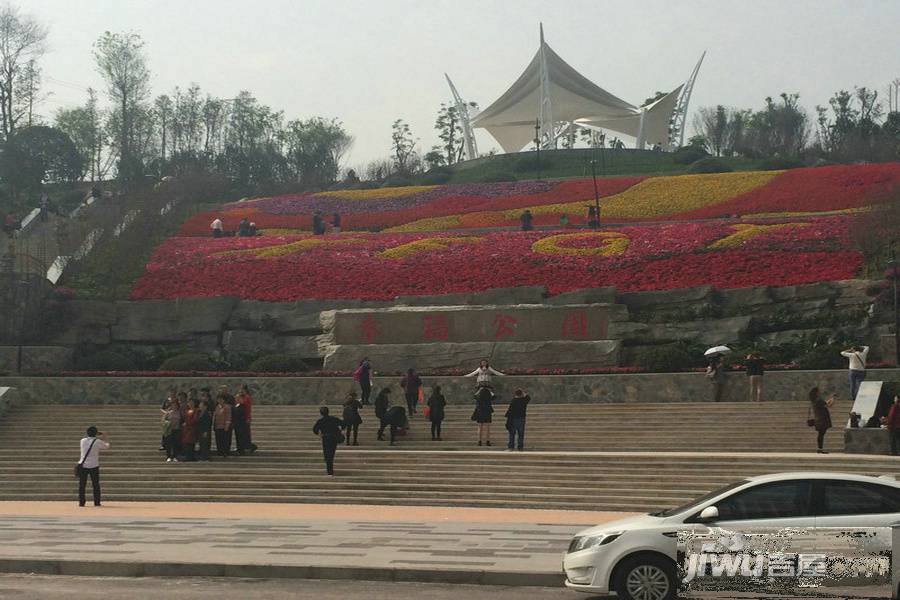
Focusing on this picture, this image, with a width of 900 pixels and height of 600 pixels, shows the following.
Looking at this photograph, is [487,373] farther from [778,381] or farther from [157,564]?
[157,564]

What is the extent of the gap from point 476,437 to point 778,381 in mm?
6726

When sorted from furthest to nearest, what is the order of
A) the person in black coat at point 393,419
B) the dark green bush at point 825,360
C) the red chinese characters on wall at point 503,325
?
1. the red chinese characters on wall at point 503,325
2. the dark green bush at point 825,360
3. the person in black coat at point 393,419

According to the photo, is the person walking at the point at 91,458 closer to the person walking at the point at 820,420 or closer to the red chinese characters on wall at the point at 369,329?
the person walking at the point at 820,420

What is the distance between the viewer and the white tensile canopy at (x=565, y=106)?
3659 inches

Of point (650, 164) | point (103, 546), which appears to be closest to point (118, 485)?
point (103, 546)

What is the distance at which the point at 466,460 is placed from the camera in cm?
2312

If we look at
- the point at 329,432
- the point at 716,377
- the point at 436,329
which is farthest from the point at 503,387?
the point at 329,432

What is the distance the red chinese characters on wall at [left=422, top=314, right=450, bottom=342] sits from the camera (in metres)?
35.2

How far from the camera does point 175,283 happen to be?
4319 centimetres

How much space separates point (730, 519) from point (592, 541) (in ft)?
3.93

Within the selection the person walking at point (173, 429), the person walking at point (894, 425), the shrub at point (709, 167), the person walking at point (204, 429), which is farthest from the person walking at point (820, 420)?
the shrub at point (709, 167)

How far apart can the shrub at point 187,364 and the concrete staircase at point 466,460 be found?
4.17 metres

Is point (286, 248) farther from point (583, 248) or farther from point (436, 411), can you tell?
point (436, 411)

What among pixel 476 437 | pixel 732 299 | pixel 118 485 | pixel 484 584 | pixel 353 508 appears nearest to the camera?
pixel 484 584
